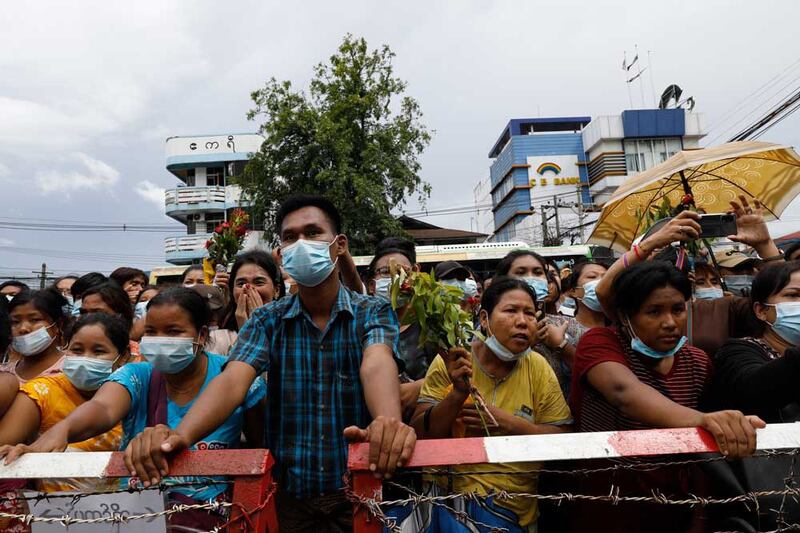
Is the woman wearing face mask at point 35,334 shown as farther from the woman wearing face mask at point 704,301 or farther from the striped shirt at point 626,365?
the woman wearing face mask at point 704,301

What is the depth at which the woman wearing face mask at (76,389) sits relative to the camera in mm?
2123

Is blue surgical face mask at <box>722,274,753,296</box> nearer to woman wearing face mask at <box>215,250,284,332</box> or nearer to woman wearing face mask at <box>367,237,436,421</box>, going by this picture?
woman wearing face mask at <box>367,237,436,421</box>

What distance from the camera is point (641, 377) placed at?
2266 mm

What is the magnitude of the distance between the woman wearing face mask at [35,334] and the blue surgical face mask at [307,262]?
1.98 m

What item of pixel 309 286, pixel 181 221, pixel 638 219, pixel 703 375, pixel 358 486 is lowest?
pixel 358 486

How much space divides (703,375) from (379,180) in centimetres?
1867

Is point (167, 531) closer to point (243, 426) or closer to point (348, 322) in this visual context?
point (243, 426)

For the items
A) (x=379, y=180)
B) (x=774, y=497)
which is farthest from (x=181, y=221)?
(x=774, y=497)

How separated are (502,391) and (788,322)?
139 centimetres

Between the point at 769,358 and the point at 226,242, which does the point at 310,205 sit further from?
the point at 226,242

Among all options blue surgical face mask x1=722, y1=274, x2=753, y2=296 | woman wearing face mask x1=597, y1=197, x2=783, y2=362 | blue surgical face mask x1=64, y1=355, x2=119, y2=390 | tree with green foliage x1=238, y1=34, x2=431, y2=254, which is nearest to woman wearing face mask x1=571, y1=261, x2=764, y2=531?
woman wearing face mask x1=597, y1=197, x2=783, y2=362

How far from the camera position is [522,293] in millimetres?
2797

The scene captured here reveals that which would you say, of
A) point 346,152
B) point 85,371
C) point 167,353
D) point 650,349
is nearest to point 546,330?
point 650,349

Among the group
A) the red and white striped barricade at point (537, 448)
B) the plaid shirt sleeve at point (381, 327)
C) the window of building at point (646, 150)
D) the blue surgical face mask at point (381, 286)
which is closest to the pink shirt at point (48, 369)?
the plaid shirt sleeve at point (381, 327)
